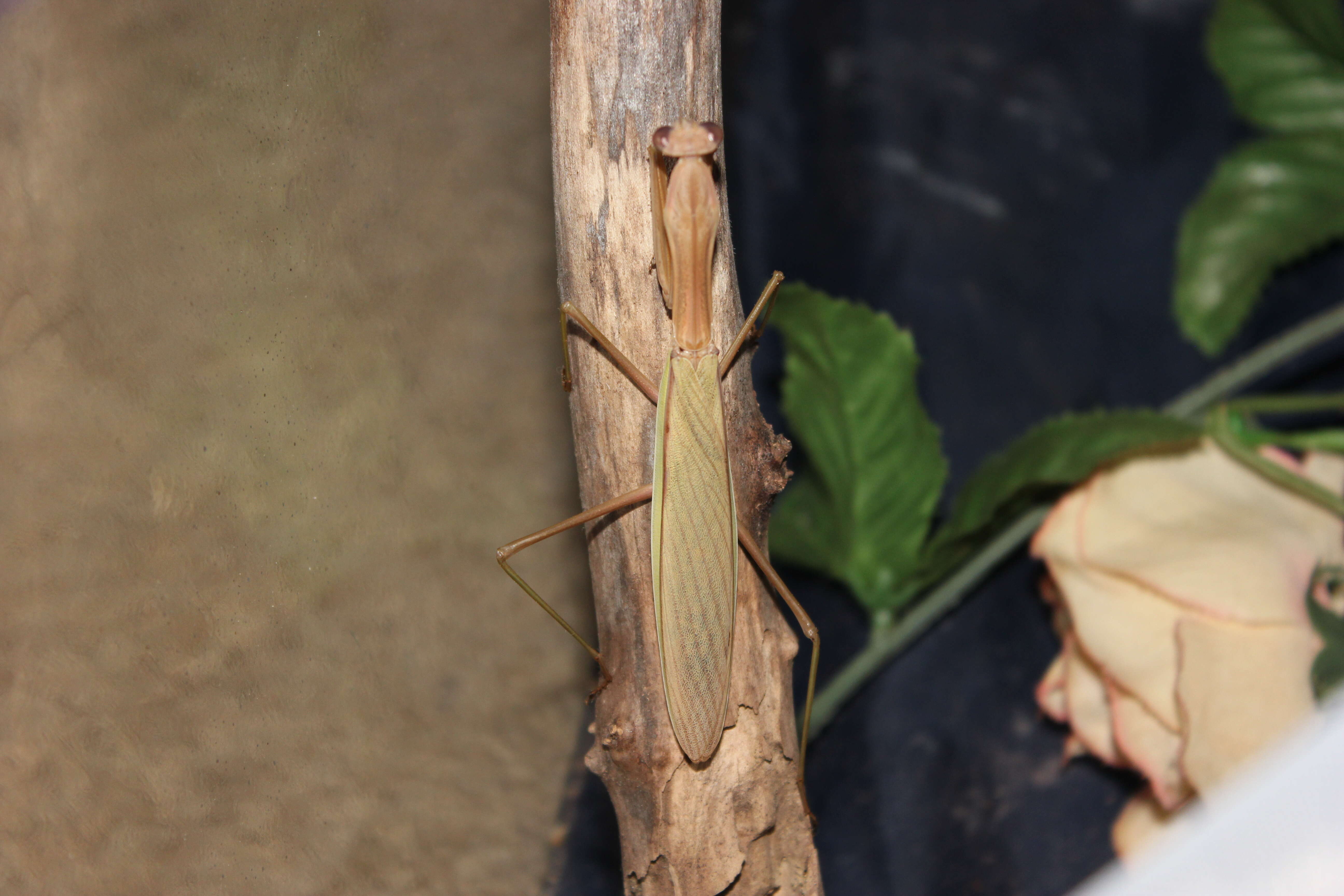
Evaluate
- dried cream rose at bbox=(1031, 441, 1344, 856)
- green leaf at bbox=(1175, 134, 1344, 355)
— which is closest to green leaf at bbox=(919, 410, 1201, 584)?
dried cream rose at bbox=(1031, 441, 1344, 856)

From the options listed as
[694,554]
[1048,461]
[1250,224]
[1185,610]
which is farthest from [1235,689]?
[1250,224]

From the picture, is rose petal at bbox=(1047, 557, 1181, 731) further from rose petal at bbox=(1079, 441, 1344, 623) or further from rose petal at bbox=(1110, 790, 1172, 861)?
rose petal at bbox=(1110, 790, 1172, 861)

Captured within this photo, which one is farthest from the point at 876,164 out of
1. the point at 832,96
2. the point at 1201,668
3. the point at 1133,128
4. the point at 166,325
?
the point at 166,325

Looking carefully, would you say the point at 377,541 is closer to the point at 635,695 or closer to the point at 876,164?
the point at 635,695

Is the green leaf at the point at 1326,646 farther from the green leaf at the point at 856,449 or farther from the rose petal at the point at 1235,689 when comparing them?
the green leaf at the point at 856,449

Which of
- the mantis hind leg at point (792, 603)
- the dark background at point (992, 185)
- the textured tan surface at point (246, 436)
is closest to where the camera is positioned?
the textured tan surface at point (246, 436)

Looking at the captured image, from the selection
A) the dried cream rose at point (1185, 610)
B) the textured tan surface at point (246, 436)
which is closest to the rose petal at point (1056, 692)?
the dried cream rose at point (1185, 610)

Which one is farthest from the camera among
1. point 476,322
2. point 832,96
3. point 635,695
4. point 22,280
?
point 832,96
